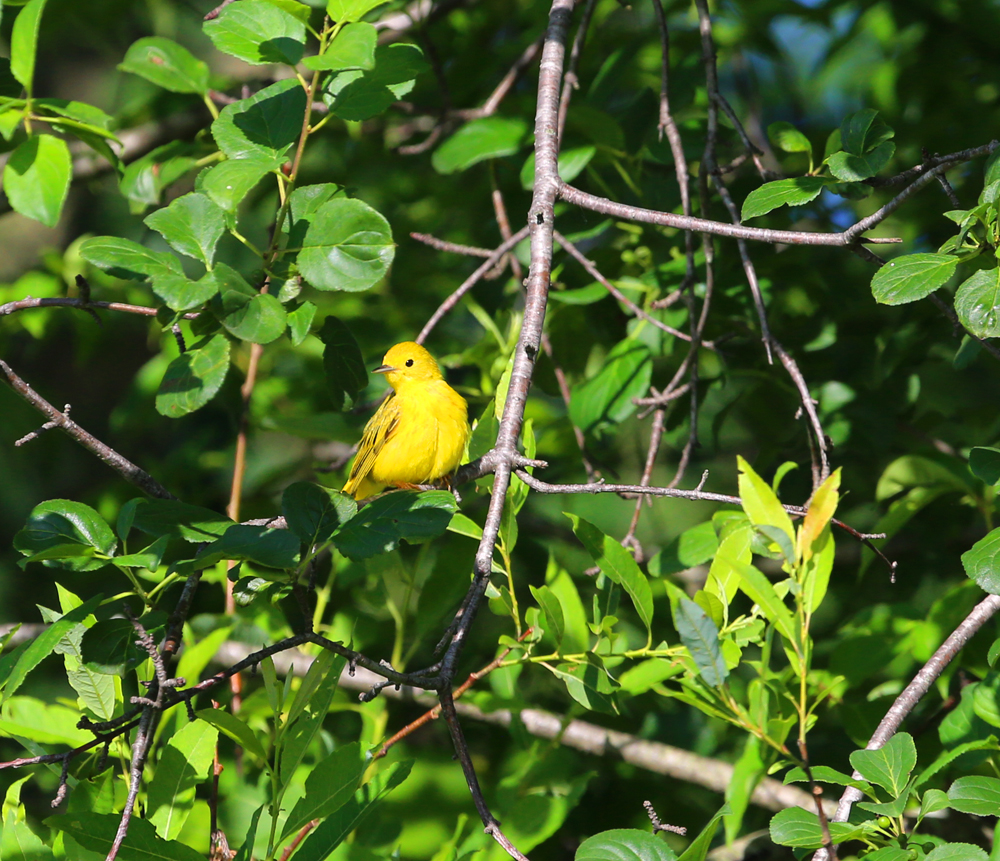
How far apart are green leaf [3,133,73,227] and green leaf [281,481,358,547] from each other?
0.89 m

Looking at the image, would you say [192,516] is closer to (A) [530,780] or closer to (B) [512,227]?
(A) [530,780]

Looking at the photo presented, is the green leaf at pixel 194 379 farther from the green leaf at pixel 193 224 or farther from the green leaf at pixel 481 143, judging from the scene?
the green leaf at pixel 481 143

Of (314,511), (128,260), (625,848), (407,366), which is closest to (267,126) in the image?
(128,260)

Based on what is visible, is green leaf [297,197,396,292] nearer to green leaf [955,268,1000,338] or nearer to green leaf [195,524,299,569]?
green leaf [195,524,299,569]

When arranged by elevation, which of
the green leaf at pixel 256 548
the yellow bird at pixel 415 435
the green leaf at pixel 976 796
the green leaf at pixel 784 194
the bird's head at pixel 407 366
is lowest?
the yellow bird at pixel 415 435

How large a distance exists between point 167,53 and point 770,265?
2049 millimetres

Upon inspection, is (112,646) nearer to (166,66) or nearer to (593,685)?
(593,685)

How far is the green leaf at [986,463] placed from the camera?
172 cm

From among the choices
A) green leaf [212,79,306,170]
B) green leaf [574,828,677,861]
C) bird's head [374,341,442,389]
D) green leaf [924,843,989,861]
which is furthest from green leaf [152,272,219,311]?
bird's head [374,341,442,389]

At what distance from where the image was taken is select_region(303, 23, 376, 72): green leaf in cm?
176

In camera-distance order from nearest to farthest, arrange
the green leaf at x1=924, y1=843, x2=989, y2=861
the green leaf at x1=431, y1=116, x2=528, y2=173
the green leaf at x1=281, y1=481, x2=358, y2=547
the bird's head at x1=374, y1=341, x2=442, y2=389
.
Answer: the green leaf at x1=924, y1=843, x2=989, y2=861, the green leaf at x1=281, y1=481, x2=358, y2=547, the green leaf at x1=431, y1=116, x2=528, y2=173, the bird's head at x1=374, y1=341, x2=442, y2=389

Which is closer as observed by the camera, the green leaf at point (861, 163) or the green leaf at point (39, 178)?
the green leaf at point (861, 163)

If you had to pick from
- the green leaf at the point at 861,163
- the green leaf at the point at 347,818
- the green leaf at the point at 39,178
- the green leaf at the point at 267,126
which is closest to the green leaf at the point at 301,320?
the green leaf at the point at 267,126

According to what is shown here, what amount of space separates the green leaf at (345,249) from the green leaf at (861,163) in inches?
34.8
